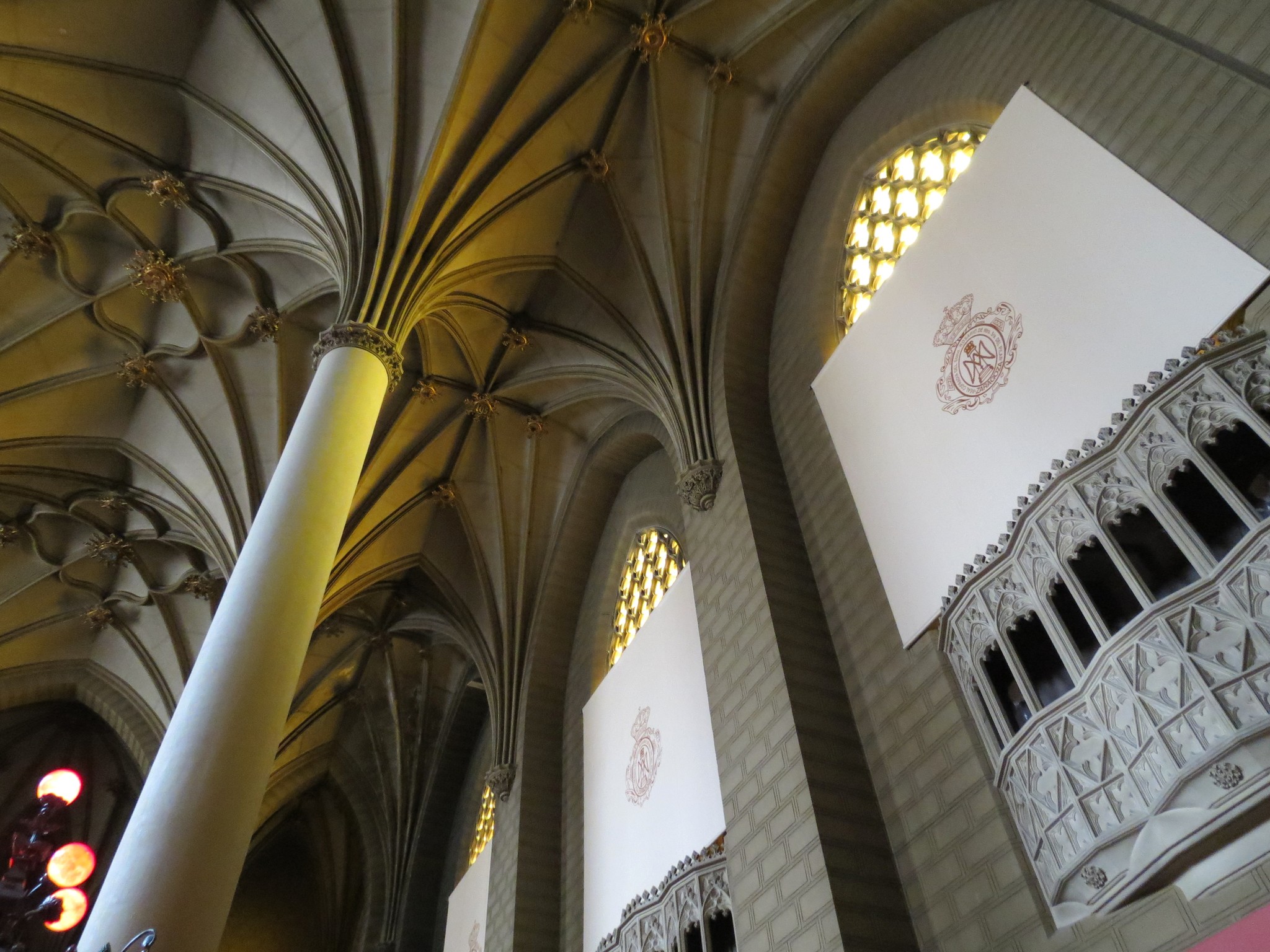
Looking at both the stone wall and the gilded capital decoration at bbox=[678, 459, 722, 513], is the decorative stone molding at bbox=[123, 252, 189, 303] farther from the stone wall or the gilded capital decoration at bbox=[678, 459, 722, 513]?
the gilded capital decoration at bbox=[678, 459, 722, 513]

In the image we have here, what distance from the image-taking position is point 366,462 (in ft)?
36.9

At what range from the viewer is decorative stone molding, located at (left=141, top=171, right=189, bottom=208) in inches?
378

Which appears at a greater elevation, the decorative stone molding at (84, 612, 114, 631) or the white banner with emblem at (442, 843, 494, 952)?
the decorative stone molding at (84, 612, 114, 631)

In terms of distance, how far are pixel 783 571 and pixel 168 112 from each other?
809 centimetres

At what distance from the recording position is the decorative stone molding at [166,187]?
961cm

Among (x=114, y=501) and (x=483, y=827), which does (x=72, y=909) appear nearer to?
(x=483, y=827)

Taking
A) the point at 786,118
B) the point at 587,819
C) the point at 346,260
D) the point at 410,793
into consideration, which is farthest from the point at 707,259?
the point at 410,793

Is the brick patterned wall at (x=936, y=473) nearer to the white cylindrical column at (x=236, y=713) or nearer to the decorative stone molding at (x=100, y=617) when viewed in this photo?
the white cylindrical column at (x=236, y=713)

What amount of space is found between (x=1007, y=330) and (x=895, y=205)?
254 centimetres

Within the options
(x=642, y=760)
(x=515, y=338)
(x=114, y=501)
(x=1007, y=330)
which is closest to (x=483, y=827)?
(x=642, y=760)

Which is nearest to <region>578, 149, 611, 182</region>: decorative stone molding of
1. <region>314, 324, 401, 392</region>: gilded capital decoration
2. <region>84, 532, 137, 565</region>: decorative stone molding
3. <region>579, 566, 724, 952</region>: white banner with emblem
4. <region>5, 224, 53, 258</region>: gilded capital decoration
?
<region>314, 324, 401, 392</region>: gilded capital decoration

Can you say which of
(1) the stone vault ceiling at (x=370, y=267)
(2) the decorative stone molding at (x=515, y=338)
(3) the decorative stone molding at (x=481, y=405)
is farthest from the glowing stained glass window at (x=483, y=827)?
(2) the decorative stone molding at (x=515, y=338)

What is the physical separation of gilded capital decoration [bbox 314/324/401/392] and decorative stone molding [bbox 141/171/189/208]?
388 centimetres

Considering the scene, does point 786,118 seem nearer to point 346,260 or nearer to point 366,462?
point 346,260
